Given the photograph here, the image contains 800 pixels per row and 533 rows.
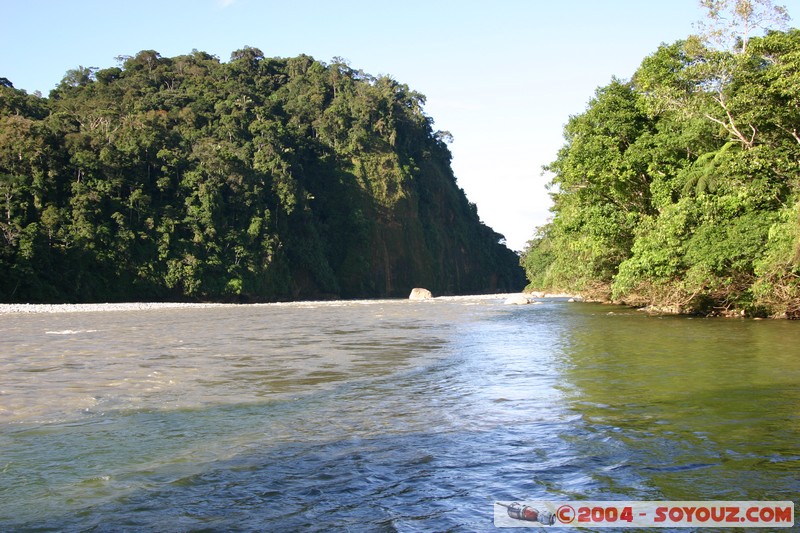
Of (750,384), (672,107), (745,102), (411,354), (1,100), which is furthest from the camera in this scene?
(1,100)

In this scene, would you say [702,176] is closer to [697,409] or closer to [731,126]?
[731,126]

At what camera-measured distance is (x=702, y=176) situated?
1889 centimetres

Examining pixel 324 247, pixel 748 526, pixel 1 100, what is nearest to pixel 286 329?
pixel 748 526

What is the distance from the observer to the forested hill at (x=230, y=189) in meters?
45.7

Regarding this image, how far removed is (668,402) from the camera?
790cm

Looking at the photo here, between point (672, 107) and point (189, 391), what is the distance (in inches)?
680

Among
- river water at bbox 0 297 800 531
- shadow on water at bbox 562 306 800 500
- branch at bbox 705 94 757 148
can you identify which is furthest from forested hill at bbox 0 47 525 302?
shadow on water at bbox 562 306 800 500

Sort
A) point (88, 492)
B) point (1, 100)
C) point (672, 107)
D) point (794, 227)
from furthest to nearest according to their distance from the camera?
point (1, 100), point (672, 107), point (794, 227), point (88, 492)

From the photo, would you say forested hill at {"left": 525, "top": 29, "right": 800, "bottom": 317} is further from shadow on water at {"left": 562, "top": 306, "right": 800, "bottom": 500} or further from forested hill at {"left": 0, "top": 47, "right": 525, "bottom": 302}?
forested hill at {"left": 0, "top": 47, "right": 525, "bottom": 302}

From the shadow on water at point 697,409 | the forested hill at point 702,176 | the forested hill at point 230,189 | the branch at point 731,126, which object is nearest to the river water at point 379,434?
the shadow on water at point 697,409

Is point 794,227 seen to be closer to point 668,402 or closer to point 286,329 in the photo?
point 668,402

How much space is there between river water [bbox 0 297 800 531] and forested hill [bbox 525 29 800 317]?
5.85 m

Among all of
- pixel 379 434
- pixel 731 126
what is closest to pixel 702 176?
pixel 731 126

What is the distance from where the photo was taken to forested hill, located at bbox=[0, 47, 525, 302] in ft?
150
